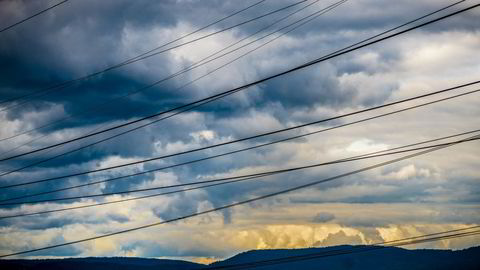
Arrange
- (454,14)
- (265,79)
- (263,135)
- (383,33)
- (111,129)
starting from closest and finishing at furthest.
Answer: (454,14) → (383,33) → (265,79) → (263,135) → (111,129)

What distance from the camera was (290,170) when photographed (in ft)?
90.8

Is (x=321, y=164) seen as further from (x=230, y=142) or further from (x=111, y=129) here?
(x=111, y=129)

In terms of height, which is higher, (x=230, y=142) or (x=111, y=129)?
(x=111, y=129)

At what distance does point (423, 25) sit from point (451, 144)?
26.5ft

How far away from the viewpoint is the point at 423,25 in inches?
813

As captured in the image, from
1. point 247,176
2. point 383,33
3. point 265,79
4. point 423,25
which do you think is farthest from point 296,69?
point 247,176

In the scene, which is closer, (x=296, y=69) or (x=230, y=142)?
(x=296, y=69)

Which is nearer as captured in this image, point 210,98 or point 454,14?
point 454,14

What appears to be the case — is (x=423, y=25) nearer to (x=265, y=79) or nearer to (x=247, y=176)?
(x=265, y=79)

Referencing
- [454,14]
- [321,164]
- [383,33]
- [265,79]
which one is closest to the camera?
[454,14]

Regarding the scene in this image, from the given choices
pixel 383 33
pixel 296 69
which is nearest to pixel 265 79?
pixel 296 69

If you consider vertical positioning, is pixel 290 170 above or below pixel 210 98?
below

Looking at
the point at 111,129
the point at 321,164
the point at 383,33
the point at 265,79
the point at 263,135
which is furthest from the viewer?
the point at 111,129

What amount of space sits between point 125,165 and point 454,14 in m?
18.4
